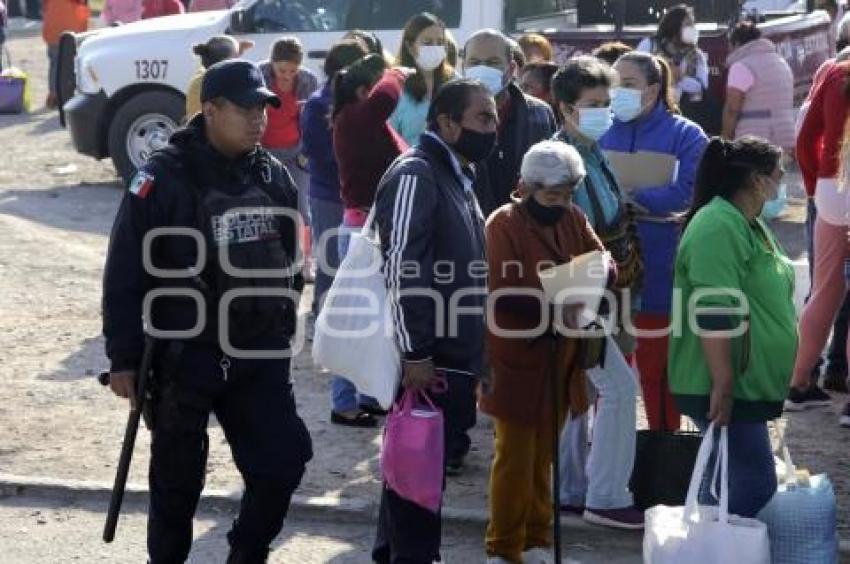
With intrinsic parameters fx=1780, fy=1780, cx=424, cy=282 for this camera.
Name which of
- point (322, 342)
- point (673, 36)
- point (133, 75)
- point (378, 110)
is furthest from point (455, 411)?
point (133, 75)

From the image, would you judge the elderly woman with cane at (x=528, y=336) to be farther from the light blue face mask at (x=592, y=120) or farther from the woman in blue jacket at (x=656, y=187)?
the woman in blue jacket at (x=656, y=187)

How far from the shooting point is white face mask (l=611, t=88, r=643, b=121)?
744 cm

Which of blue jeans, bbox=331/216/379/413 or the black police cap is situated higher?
the black police cap

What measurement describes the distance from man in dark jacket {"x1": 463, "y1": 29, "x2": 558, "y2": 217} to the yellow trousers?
1.41m

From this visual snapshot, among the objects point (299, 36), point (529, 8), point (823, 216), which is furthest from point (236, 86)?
point (529, 8)

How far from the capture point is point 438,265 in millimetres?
6020

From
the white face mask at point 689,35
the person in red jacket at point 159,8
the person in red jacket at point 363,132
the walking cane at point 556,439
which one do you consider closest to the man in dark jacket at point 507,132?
the person in red jacket at point 363,132

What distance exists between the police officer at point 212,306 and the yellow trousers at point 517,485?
89cm

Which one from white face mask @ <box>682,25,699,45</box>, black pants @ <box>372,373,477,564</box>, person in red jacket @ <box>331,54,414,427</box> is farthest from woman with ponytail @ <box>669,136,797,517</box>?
white face mask @ <box>682,25,699,45</box>

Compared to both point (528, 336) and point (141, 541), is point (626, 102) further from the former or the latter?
point (141, 541)

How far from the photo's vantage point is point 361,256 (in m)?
6.05

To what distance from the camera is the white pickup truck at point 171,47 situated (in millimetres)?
14539

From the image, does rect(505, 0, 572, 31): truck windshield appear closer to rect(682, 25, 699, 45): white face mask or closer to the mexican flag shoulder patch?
rect(682, 25, 699, 45): white face mask

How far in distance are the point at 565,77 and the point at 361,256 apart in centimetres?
156
